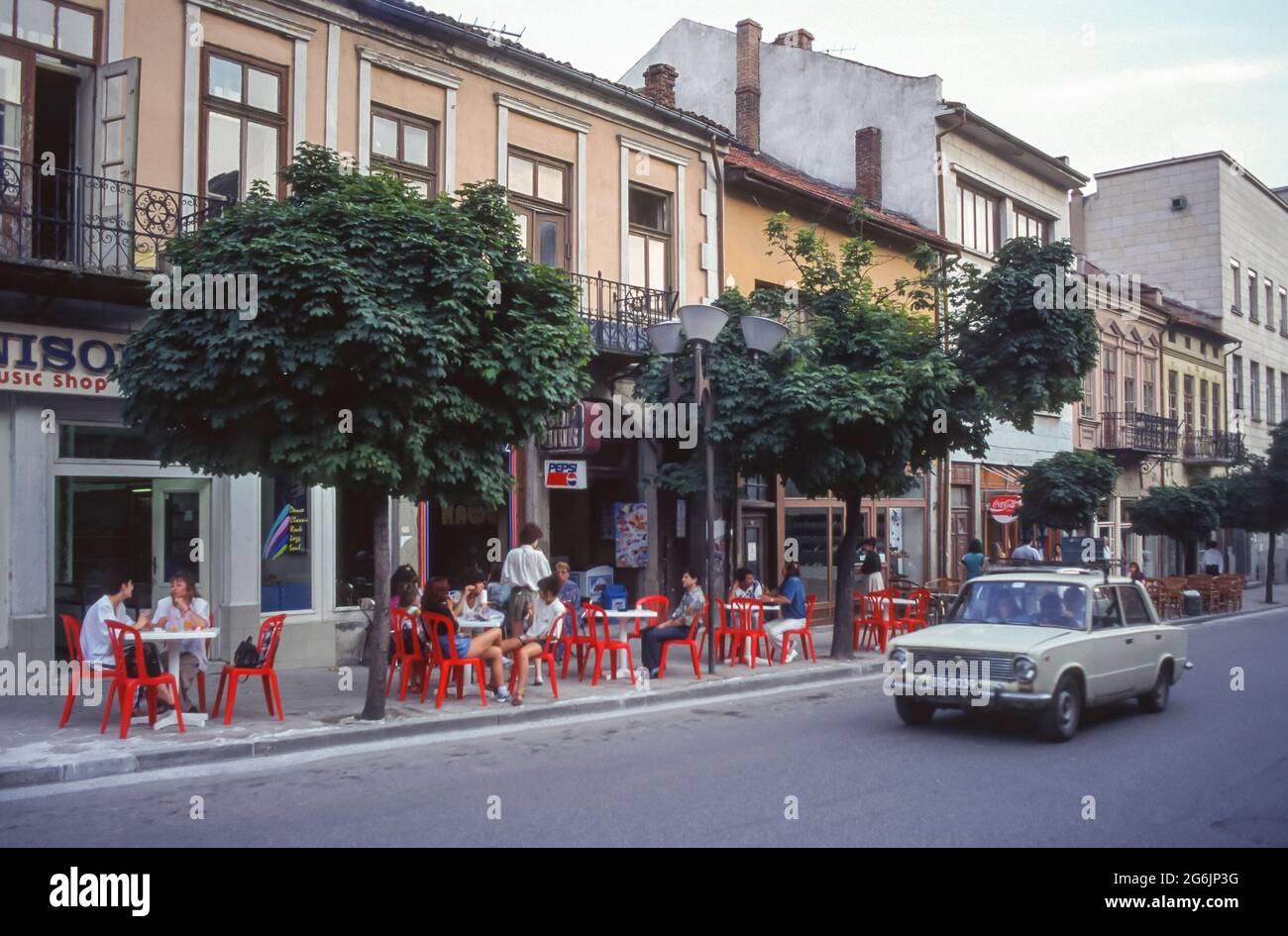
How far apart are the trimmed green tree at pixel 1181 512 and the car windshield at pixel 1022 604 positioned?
18.2 metres

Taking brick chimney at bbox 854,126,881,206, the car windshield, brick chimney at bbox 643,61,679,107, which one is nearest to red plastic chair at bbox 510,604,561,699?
the car windshield

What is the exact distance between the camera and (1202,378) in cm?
3972

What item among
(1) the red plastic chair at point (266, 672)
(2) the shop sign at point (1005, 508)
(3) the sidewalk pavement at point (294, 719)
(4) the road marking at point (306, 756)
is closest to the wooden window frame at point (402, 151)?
(3) the sidewalk pavement at point (294, 719)

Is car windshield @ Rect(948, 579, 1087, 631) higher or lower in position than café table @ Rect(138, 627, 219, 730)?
higher

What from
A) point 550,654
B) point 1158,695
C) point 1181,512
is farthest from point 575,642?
point 1181,512

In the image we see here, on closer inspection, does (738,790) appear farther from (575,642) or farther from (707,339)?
(707,339)

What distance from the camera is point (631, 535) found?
63.6 feet

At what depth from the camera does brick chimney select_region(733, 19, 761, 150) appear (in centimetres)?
2902

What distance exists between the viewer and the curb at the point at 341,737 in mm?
8477

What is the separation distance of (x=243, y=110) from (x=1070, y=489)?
17682 mm

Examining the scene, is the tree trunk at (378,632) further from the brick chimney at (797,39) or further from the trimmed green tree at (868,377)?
the brick chimney at (797,39)

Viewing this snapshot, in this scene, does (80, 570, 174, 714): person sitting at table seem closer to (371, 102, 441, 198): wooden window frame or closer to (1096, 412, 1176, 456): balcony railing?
(371, 102, 441, 198): wooden window frame

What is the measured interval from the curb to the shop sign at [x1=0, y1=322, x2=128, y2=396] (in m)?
4.83
